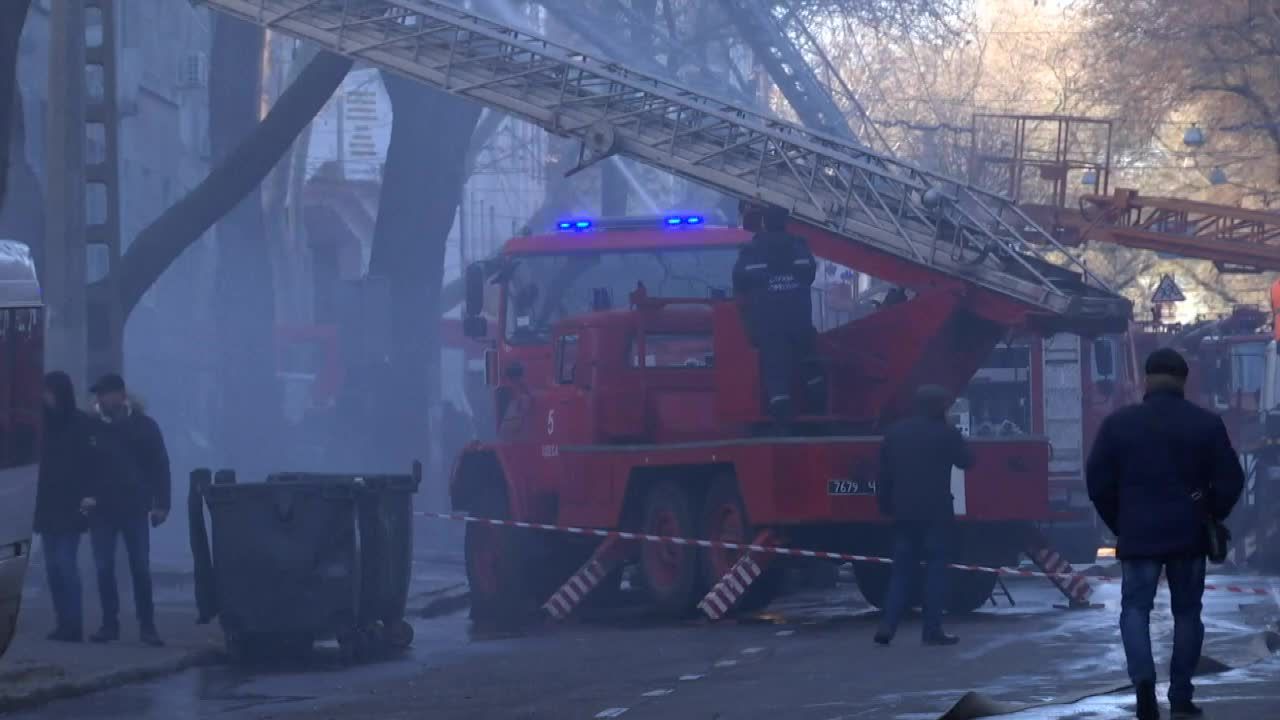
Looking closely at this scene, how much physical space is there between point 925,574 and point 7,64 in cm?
653

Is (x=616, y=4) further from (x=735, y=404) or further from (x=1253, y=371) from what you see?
(x=735, y=404)

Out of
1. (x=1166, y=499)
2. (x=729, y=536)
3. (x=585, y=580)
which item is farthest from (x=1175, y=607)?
(x=585, y=580)

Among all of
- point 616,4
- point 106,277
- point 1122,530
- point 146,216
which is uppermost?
point 616,4

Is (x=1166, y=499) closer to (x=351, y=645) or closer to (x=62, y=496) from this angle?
(x=351, y=645)

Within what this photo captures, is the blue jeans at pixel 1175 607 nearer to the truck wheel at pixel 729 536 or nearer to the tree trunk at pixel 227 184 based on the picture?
the truck wheel at pixel 729 536

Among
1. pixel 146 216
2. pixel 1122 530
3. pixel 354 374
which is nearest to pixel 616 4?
pixel 354 374

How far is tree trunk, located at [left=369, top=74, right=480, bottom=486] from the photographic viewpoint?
27.0 metres

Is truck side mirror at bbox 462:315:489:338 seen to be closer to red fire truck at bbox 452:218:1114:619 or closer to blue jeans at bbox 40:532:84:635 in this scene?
red fire truck at bbox 452:218:1114:619

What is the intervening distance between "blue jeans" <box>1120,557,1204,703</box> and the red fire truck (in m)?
6.05

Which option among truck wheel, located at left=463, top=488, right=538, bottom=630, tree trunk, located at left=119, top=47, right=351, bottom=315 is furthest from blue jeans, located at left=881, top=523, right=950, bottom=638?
tree trunk, located at left=119, top=47, right=351, bottom=315

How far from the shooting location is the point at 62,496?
1444 cm

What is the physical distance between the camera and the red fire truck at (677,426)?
51.3ft

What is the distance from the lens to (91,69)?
2284 cm

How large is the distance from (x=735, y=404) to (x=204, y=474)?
405 centimetres
